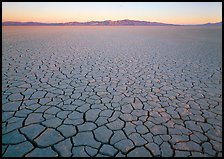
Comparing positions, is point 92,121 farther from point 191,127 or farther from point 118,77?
point 118,77

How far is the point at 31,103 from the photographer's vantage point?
2822 mm

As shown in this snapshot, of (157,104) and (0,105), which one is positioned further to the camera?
(157,104)

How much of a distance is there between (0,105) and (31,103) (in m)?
0.45

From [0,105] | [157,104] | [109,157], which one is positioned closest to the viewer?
[109,157]

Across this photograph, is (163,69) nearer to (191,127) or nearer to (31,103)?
(191,127)

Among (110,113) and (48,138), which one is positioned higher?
(110,113)

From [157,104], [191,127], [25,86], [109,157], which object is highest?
[25,86]

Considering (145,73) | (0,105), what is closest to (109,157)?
(0,105)

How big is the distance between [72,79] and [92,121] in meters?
1.85

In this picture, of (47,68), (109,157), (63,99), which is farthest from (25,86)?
(109,157)

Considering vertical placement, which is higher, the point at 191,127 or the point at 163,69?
the point at 163,69

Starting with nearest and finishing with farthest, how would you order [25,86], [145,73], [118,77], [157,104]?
1. [157,104]
2. [25,86]
3. [118,77]
4. [145,73]

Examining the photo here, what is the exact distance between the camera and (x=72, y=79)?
402 centimetres

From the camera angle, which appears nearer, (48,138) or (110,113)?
(48,138)
